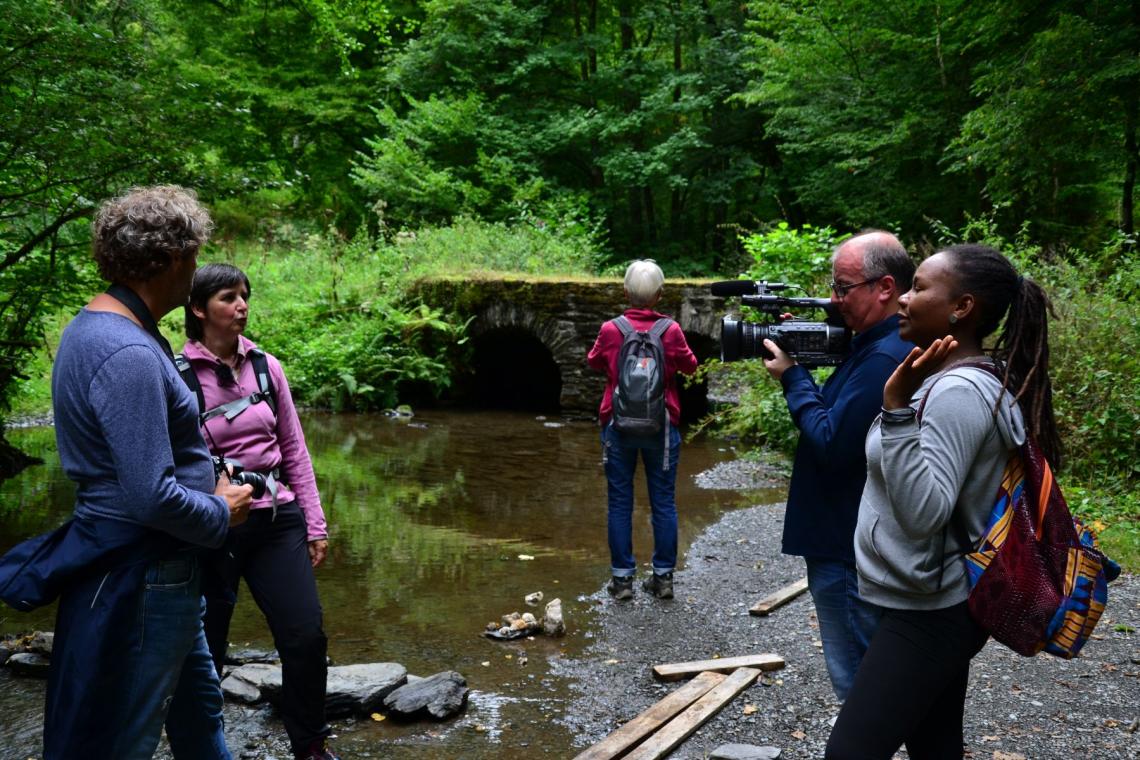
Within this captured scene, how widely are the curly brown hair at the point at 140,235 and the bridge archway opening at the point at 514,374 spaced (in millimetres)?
14771

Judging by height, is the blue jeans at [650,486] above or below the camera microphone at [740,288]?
below

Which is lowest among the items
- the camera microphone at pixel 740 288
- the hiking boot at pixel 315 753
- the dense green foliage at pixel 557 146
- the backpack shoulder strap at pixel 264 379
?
the hiking boot at pixel 315 753

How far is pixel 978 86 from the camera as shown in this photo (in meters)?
10.9

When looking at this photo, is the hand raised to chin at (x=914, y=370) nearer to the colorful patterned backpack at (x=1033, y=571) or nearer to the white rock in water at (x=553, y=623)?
the colorful patterned backpack at (x=1033, y=571)

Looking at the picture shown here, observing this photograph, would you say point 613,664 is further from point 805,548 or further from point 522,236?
point 522,236

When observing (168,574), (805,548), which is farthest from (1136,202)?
(168,574)

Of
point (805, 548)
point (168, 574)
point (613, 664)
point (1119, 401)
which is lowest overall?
point (613, 664)

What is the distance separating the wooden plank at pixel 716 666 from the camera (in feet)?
15.0

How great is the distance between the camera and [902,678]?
2.14 m

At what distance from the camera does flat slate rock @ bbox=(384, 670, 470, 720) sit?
4.07 m

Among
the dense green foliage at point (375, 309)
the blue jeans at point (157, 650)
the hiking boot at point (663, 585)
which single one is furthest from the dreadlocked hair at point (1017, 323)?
the dense green foliage at point (375, 309)

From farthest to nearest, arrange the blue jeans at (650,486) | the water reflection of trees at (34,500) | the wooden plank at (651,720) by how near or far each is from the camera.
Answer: the water reflection of trees at (34,500) → the blue jeans at (650,486) → the wooden plank at (651,720)

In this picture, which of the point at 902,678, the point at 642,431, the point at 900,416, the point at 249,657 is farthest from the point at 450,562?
the point at 900,416

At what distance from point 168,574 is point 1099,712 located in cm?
396
